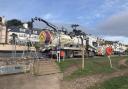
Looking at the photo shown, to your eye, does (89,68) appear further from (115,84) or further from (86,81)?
(115,84)

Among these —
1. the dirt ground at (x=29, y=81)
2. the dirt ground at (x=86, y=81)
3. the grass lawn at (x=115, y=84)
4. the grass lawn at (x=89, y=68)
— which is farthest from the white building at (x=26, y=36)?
the grass lawn at (x=115, y=84)

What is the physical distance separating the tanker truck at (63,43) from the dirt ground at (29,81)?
13707 mm

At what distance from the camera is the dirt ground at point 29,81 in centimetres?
2939

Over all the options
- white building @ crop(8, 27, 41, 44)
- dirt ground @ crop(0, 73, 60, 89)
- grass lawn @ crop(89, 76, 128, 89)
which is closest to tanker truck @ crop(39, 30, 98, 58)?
white building @ crop(8, 27, 41, 44)

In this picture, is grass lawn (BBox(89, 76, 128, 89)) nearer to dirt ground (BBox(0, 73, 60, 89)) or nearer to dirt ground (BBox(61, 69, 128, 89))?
dirt ground (BBox(61, 69, 128, 89))

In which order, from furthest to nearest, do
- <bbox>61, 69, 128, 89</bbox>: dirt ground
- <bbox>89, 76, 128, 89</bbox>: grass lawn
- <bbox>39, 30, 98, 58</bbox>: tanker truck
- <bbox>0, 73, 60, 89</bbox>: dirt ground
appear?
1. <bbox>39, 30, 98, 58</bbox>: tanker truck
2. <bbox>89, 76, 128, 89</bbox>: grass lawn
3. <bbox>61, 69, 128, 89</bbox>: dirt ground
4. <bbox>0, 73, 60, 89</bbox>: dirt ground

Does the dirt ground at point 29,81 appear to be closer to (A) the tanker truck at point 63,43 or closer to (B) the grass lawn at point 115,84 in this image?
(B) the grass lawn at point 115,84

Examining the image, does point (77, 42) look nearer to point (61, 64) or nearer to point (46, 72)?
point (61, 64)

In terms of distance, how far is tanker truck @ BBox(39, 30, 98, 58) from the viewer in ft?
166

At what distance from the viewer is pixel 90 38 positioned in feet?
232

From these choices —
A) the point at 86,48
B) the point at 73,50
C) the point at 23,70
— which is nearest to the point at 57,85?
the point at 23,70

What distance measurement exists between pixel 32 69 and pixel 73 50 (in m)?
26.6

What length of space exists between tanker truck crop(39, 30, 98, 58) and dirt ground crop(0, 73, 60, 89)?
13.7 metres

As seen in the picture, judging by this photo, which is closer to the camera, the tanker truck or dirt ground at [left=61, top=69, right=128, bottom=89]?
dirt ground at [left=61, top=69, right=128, bottom=89]
